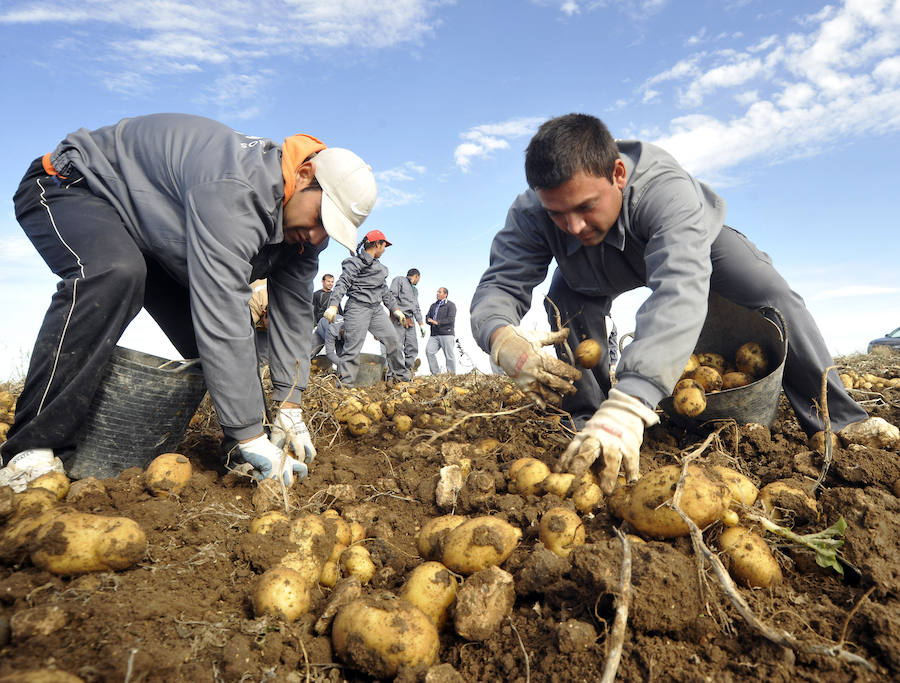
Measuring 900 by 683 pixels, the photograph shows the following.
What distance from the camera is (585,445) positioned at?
7.14 feet

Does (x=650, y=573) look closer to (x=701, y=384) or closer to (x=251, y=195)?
(x=701, y=384)

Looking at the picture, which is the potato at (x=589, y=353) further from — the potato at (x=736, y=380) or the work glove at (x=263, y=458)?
the work glove at (x=263, y=458)

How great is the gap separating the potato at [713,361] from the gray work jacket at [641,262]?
24.0 inches

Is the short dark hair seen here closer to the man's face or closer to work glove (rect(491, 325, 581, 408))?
the man's face

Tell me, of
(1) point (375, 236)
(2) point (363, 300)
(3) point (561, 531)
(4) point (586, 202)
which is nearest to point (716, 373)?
(4) point (586, 202)

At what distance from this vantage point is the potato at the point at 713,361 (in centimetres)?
343

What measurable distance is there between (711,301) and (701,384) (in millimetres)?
747

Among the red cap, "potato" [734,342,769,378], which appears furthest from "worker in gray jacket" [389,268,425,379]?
"potato" [734,342,769,378]

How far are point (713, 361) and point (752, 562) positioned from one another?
1944mm

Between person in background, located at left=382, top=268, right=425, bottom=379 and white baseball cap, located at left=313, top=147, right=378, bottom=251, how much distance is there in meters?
9.27

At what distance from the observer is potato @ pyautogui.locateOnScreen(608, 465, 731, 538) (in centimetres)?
180

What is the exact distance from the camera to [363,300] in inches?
379

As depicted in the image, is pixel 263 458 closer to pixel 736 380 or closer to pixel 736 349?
pixel 736 380

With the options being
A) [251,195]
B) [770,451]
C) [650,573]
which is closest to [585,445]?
[650,573]
